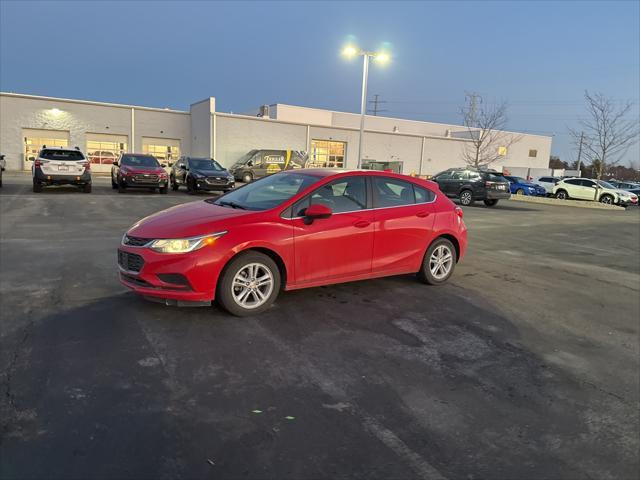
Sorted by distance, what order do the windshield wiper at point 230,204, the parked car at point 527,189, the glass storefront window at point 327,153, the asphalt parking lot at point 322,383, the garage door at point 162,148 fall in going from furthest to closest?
the glass storefront window at point 327,153
the garage door at point 162,148
the parked car at point 527,189
the windshield wiper at point 230,204
the asphalt parking lot at point 322,383

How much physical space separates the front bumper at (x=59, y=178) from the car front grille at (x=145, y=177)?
1879 mm

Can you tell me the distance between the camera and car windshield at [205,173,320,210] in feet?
17.7

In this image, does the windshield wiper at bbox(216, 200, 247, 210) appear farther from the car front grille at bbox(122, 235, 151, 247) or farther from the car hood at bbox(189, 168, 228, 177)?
the car hood at bbox(189, 168, 228, 177)

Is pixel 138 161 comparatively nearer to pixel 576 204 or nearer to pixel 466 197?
pixel 466 197

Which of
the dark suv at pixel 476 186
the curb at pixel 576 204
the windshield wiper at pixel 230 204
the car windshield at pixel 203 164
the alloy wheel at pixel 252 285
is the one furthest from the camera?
the curb at pixel 576 204

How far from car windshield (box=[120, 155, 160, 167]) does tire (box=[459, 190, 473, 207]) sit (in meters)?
14.1

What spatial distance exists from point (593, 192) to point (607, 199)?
89 centimetres

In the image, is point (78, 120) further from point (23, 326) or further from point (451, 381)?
point (451, 381)

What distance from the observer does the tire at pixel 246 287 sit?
4758 mm

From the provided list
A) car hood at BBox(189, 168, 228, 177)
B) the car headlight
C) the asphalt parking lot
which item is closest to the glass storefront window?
car hood at BBox(189, 168, 228, 177)

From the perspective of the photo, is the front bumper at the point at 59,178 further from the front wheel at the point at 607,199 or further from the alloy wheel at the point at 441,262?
the front wheel at the point at 607,199

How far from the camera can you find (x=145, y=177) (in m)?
19.6

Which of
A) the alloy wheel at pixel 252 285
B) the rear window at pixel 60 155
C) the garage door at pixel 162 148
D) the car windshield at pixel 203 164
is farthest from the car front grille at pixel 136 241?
the garage door at pixel 162 148

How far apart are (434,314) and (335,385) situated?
7.00 feet
